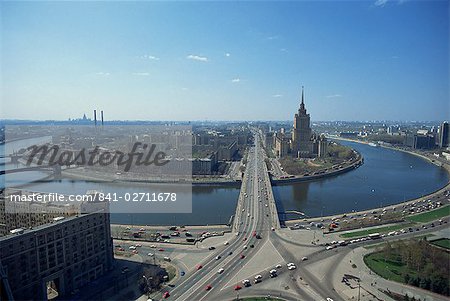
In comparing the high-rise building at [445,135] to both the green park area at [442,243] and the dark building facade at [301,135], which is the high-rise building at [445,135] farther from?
the green park area at [442,243]

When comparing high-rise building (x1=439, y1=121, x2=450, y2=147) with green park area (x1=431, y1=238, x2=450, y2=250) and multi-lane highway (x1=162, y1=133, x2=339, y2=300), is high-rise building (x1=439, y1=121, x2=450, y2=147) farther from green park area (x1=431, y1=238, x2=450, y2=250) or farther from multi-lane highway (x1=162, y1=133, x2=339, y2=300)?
multi-lane highway (x1=162, y1=133, x2=339, y2=300)

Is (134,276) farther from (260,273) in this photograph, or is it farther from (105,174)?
(105,174)

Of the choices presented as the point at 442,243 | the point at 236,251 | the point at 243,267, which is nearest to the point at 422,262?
the point at 442,243

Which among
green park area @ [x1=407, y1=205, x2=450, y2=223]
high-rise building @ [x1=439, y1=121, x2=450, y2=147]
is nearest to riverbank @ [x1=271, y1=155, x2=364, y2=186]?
green park area @ [x1=407, y1=205, x2=450, y2=223]

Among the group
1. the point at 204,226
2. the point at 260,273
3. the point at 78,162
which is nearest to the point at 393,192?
the point at 204,226

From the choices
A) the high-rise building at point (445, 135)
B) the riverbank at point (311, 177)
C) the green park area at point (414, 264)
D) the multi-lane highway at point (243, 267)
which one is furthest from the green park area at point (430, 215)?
the high-rise building at point (445, 135)

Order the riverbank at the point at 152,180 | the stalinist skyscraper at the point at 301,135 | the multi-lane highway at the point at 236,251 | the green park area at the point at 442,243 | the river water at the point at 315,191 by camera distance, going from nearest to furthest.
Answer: the multi-lane highway at the point at 236,251 → the green park area at the point at 442,243 → the river water at the point at 315,191 → the riverbank at the point at 152,180 → the stalinist skyscraper at the point at 301,135
